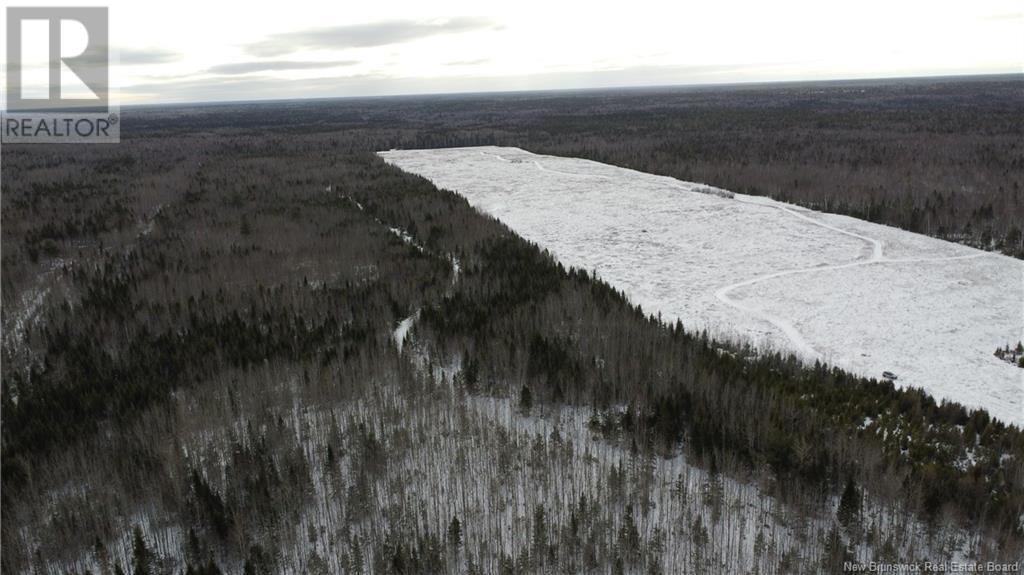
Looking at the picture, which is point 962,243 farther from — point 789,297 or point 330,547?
point 330,547

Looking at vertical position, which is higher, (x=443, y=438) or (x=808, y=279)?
(x=808, y=279)

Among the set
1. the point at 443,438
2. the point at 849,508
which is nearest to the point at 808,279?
the point at 849,508

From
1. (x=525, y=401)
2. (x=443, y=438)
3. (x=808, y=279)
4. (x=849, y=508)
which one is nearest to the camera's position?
(x=849, y=508)

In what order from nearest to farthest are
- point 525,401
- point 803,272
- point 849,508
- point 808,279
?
point 849,508
point 525,401
point 808,279
point 803,272

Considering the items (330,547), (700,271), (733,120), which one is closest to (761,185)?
(700,271)

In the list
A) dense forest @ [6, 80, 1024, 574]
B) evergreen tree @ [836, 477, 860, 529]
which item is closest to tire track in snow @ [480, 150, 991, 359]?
dense forest @ [6, 80, 1024, 574]

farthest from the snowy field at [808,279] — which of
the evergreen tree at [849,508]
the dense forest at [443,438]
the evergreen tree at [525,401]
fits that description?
the evergreen tree at [525,401]

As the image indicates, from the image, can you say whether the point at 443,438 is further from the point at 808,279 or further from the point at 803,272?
the point at 803,272

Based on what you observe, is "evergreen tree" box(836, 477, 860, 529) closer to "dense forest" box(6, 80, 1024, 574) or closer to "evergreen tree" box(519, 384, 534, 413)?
"dense forest" box(6, 80, 1024, 574)

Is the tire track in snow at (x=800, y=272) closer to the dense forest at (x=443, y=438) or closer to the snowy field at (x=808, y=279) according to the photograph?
the snowy field at (x=808, y=279)
